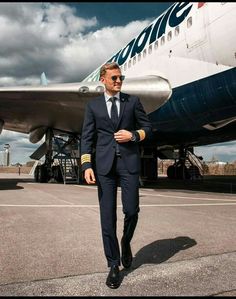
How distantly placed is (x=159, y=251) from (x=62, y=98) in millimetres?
9193

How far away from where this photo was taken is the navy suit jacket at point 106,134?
3.42 m

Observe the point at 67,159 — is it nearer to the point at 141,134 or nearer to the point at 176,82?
the point at 176,82

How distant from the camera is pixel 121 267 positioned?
12.0 ft

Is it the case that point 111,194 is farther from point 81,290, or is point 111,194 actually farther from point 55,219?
point 55,219

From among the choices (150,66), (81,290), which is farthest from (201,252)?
(150,66)

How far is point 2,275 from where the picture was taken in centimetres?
330

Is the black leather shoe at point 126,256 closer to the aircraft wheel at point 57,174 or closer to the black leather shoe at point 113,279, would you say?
the black leather shoe at point 113,279

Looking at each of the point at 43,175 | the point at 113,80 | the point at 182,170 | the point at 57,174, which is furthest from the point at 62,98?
the point at 182,170

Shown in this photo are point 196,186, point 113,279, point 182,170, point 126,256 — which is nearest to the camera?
point 113,279

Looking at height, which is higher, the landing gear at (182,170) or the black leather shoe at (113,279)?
the landing gear at (182,170)

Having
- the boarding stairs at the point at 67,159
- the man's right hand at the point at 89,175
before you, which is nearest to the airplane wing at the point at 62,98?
the boarding stairs at the point at 67,159

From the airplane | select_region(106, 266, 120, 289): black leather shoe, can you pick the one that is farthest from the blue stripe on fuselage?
select_region(106, 266, 120, 289): black leather shoe

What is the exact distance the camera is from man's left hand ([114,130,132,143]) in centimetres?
331

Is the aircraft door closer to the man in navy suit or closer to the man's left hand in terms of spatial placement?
the man in navy suit
